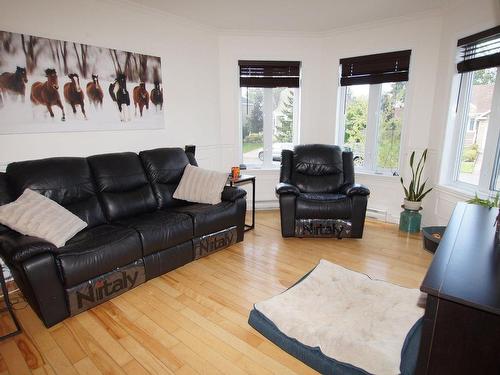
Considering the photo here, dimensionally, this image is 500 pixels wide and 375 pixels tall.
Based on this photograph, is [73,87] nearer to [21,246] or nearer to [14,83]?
[14,83]

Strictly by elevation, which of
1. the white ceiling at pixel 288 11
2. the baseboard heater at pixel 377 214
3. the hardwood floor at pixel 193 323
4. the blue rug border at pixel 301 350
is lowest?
the hardwood floor at pixel 193 323

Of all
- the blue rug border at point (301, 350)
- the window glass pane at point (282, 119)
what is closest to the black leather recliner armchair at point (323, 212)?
the window glass pane at point (282, 119)

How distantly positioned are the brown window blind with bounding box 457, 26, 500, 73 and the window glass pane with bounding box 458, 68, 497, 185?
173mm

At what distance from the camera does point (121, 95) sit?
3188 mm

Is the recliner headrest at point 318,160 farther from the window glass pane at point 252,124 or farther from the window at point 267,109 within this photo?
the window glass pane at point 252,124

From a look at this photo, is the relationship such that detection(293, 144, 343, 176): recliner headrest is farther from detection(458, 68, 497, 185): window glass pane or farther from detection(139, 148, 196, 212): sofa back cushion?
detection(139, 148, 196, 212): sofa back cushion

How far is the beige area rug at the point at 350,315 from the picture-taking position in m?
1.66

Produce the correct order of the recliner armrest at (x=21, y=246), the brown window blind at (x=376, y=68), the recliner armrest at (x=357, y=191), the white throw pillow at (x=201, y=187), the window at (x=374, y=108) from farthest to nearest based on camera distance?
1. the window at (x=374, y=108)
2. the brown window blind at (x=376, y=68)
3. the recliner armrest at (x=357, y=191)
4. the white throw pillow at (x=201, y=187)
5. the recliner armrest at (x=21, y=246)

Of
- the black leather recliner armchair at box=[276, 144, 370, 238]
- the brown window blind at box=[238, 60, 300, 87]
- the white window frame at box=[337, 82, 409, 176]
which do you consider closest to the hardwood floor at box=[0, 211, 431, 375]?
the black leather recliner armchair at box=[276, 144, 370, 238]

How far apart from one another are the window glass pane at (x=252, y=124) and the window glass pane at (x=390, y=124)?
67.6 inches

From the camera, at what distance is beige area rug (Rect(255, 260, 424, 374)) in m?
1.66

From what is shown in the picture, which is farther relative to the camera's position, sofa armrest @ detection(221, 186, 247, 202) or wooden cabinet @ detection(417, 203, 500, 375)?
sofa armrest @ detection(221, 186, 247, 202)

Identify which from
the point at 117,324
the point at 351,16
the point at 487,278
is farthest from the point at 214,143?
the point at 487,278

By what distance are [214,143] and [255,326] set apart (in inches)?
113
